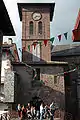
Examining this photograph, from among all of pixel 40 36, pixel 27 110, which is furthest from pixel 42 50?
pixel 27 110

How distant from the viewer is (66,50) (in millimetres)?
41250

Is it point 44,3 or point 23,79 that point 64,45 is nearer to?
point 44,3

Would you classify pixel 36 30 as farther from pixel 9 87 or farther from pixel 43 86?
pixel 9 87

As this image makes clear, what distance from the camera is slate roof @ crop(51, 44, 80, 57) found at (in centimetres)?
3941

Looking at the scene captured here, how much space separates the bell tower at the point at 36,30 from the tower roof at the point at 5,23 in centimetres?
2219

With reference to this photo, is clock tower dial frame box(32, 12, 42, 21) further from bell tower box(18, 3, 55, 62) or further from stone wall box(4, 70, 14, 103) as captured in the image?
stone wall box(4, 70, 14, 103)

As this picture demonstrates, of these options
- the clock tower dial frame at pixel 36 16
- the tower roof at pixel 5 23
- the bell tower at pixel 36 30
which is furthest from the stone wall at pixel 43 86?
the tower roof at pixel 5 23

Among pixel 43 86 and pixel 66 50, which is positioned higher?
pixel 66 50

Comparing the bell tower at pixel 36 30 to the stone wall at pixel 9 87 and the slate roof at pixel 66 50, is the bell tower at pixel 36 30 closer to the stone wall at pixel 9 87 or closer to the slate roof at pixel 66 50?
the slate roof at pixel 66 50

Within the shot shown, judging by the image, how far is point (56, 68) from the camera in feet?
91.3

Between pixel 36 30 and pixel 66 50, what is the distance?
803cm

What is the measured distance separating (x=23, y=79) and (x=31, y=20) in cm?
1213

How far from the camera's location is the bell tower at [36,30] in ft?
113

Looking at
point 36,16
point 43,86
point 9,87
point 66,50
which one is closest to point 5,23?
point 9,87
